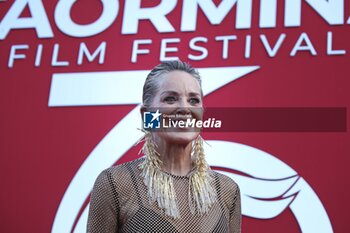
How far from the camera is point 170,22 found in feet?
11.7

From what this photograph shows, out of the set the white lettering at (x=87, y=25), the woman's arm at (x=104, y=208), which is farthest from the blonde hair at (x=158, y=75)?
the white lettering at (x=87, y=25)

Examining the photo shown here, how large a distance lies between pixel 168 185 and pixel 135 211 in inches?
4.3

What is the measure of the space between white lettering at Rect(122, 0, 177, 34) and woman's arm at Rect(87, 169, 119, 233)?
2.26m

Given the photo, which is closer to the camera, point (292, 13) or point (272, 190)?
point (272, 190)

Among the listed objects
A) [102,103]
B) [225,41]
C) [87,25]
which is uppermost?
[87,25]

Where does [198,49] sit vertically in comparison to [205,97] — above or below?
above

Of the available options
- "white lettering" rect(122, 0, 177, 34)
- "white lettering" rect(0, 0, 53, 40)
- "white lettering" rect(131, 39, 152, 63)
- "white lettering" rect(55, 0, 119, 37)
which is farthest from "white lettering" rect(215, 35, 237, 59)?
"white lettering" rect(0, 0, 53, 40)

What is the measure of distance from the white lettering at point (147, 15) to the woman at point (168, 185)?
212 centimetres

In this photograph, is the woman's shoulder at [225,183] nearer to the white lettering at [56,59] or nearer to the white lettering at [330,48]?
the white lettering at [330,48]

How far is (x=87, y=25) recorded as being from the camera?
3.70m

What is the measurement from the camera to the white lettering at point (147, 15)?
3574 mm

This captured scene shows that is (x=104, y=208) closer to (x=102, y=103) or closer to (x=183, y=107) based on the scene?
(x=183, y=107)

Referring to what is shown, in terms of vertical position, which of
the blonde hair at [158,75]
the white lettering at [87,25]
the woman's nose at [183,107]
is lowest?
the woman's nose at [183,107]

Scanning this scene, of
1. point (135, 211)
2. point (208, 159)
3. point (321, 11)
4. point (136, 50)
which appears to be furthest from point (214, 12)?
point (135, 211)
